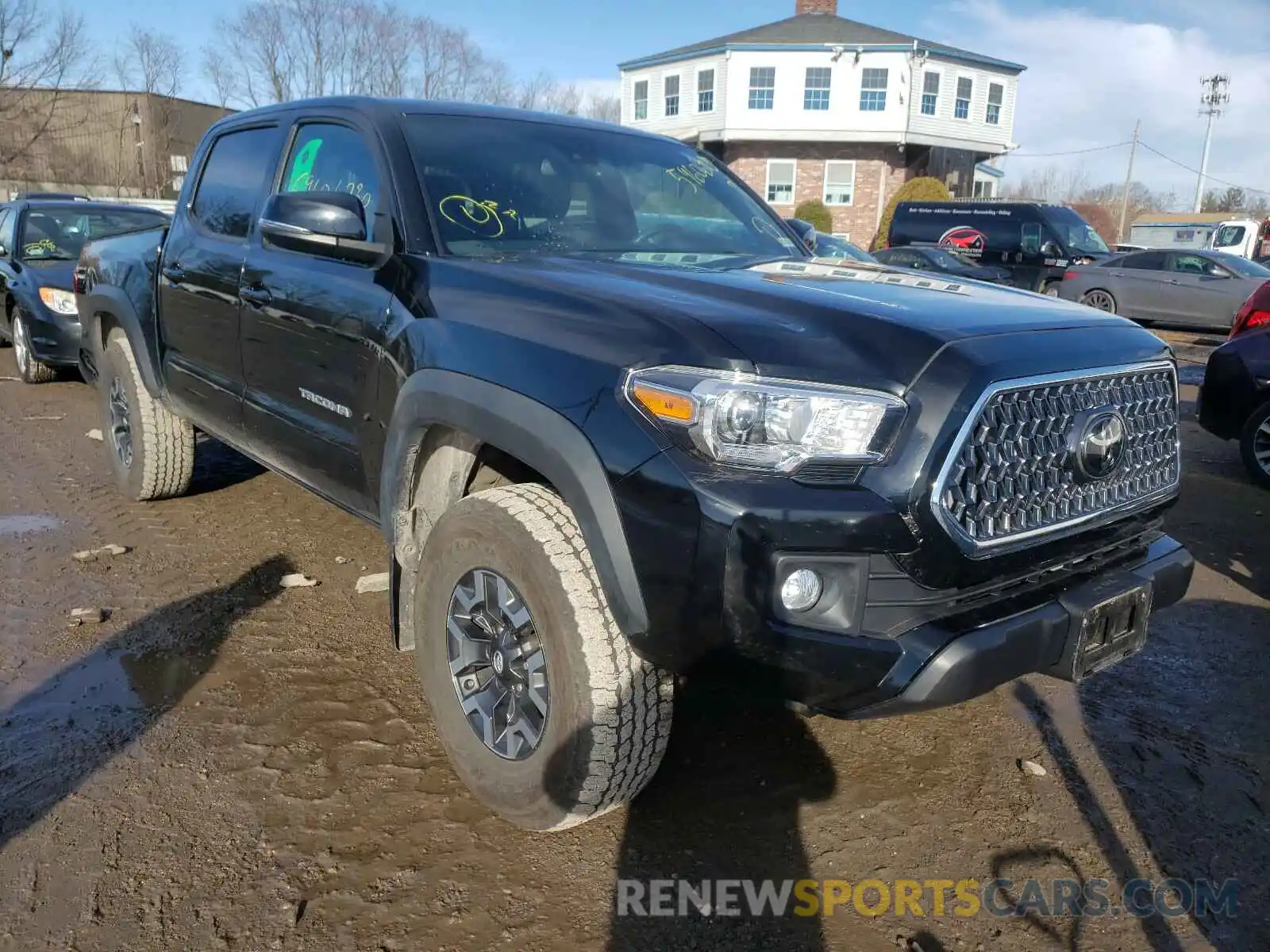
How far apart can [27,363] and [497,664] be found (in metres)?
8.20

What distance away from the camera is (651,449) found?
2059 millimetres

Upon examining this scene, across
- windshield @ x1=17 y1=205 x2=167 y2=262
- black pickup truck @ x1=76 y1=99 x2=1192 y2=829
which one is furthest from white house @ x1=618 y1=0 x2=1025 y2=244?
black pickup truck @ x1=76 y1=99 x2=1192 y2=829

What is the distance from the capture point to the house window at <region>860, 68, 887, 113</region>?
108 ft

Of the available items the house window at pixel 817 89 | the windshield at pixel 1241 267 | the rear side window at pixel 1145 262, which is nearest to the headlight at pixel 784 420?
the windshield at pixel 1241 267

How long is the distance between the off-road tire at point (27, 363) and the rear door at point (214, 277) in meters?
4.94

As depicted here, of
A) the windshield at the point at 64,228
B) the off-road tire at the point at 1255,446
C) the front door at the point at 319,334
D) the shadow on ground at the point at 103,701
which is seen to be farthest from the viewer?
the windshield at the point at 64,228

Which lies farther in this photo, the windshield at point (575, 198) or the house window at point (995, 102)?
the house window at point (995, 102)

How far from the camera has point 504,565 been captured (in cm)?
238

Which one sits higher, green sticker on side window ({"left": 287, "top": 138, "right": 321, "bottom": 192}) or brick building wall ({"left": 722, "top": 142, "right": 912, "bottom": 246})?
brick building wall ({"left": 722, "top": 142, "right": 912, "bottom": 246})

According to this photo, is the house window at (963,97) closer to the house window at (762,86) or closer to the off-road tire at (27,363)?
the house window at (762,86)

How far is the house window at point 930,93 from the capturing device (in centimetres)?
3344

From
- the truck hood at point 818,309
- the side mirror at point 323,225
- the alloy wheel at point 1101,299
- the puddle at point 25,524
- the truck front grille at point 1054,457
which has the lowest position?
the puddle at point 25,524

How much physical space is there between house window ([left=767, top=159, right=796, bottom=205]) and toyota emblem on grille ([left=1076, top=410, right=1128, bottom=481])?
33.6 meters

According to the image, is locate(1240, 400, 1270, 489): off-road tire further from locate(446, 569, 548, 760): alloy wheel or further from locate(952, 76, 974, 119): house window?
locate(952, 76, 974, 119): house window
